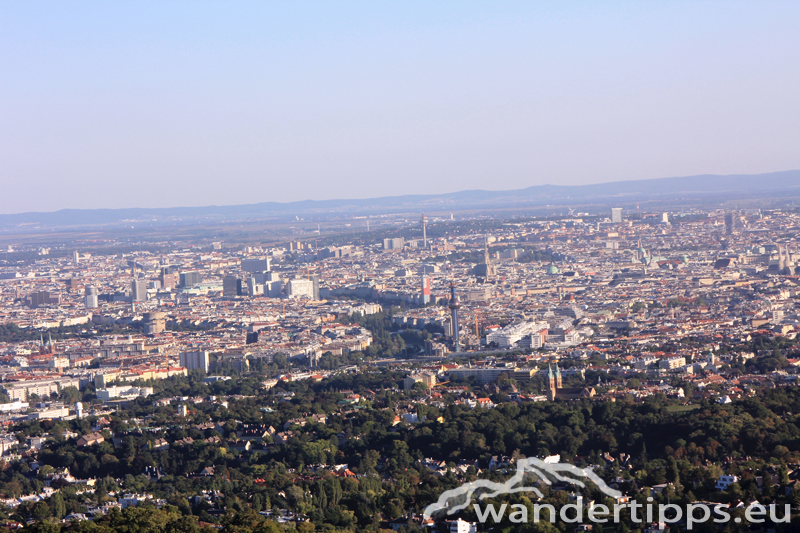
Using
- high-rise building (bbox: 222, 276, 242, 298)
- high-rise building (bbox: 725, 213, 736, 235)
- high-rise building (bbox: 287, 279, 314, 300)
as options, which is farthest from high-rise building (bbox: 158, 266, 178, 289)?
high-rise building (bbox: 725, 213, 736, 235)

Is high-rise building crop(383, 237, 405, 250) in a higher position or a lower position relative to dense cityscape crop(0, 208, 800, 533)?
lower

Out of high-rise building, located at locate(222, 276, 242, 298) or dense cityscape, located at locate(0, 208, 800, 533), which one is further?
high-rise building, located at locate(222, 276, 242, 298)

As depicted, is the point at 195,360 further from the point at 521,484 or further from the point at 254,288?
the point at 254,288

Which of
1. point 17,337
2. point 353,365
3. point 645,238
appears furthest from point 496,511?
point 645,238

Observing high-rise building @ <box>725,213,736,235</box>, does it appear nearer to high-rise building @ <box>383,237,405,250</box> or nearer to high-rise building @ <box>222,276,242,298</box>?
high-rise building @ <box>383,237,405,250</box>

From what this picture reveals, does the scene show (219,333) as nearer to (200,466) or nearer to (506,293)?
(506,293)

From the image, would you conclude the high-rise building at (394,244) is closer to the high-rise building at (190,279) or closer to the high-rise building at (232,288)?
the high-rise building at (190,279)
